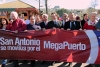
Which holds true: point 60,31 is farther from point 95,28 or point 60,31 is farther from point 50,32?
point 95,28

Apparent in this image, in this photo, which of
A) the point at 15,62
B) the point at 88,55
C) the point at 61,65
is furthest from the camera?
the point at 61,65

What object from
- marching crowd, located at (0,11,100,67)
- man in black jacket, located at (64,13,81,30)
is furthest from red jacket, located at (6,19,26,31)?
man in black jacket, located at (64,13,81,30)

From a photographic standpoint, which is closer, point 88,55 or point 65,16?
point 88,55

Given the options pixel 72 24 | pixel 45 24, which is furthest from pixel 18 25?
pixel 72 24

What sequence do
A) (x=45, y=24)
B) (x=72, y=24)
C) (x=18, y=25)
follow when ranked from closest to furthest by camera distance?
(x=18, y=25)
(x=72, y=24)
(x=45, y=24)

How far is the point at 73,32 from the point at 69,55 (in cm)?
78

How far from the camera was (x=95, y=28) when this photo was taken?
21.7ft

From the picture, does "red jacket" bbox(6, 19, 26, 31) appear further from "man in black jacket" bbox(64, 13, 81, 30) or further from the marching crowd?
"man in black jacket" bbox(64, 13, 81, 30)

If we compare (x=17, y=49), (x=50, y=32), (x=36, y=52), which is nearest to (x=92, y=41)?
(x=50, y=32)

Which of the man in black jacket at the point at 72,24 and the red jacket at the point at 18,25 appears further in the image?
the man in black jacket at the point at 72,24

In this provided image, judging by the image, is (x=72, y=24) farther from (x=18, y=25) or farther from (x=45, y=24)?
(x=18, y=25)

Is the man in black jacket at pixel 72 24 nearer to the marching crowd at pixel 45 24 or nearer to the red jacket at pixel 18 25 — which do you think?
the marching crowd at pixel 45 24

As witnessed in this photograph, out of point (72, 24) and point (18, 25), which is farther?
point (72, 24)

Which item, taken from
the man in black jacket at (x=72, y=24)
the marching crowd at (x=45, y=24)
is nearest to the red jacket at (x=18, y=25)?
the marching crowd at (x=45, y=24)
